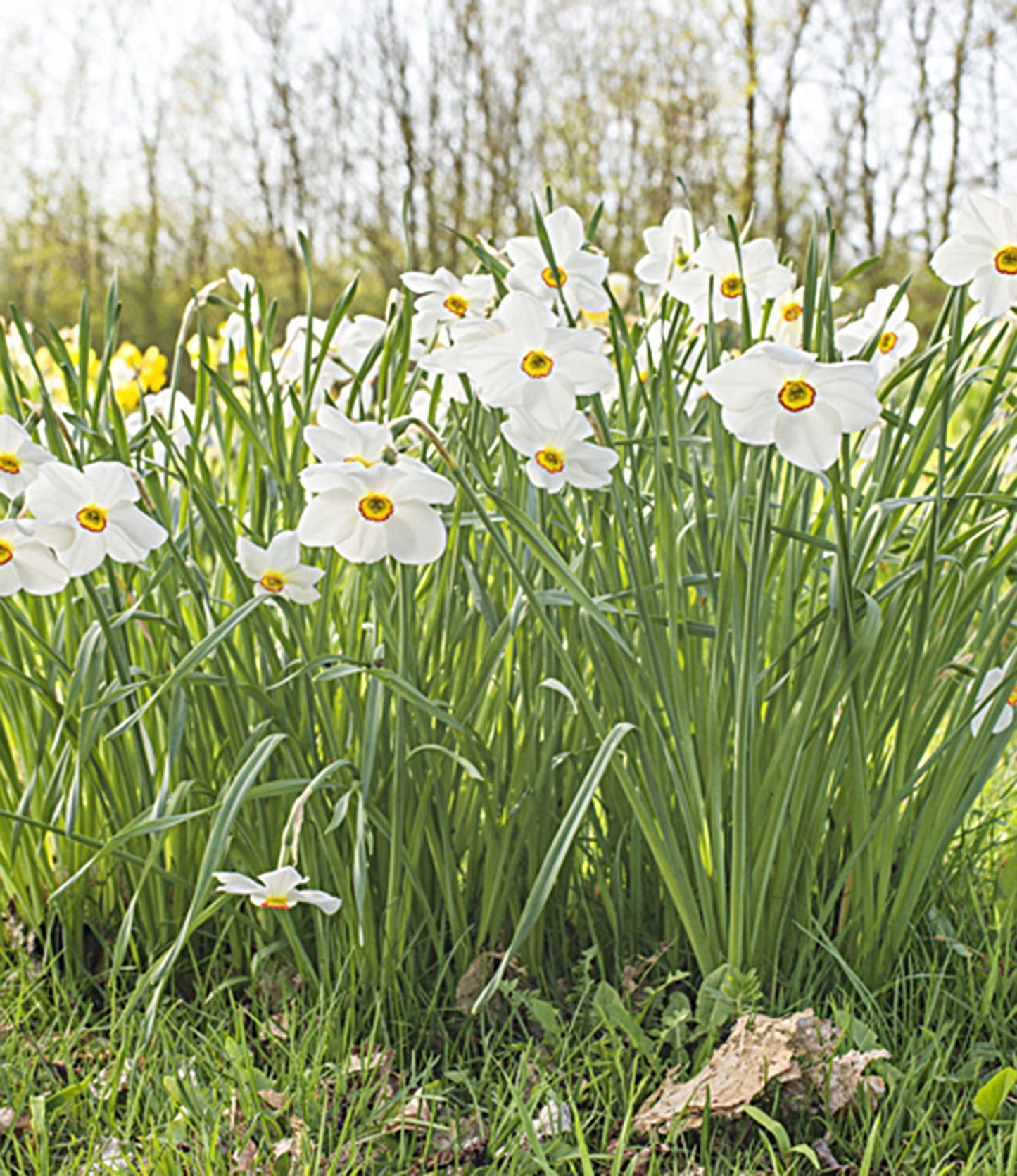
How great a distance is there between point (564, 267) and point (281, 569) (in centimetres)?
51

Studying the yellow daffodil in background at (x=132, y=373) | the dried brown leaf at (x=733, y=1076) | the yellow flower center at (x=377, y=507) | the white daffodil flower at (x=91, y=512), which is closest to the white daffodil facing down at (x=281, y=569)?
the white daffodil flower at (x=91, y=512)

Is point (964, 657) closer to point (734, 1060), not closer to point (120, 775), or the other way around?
point (734, 1060)

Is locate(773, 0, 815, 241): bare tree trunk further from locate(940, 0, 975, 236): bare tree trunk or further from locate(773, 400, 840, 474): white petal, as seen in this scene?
locate(773, 400, 840, 474): white petal

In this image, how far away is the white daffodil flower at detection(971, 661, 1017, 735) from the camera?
1284mm

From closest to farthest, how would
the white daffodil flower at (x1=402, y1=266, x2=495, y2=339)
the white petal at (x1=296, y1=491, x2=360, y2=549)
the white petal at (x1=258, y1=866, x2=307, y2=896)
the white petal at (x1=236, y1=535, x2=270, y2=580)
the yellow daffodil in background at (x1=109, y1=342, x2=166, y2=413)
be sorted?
1. the white petal at (x1=296, y1=491, x2=360, y2=549)
2. the white petal at (x1=258, y1=866, x2=307, y2=896)
3. the white petal at (x1=236, y1=535, x2=270, y2=580)
4. the white daffodil flower at (x1=402, y1=266, x2=495, y2=339)
5. the yellow daffodil in background at (x1=109, y1=342, x2=166, y2=413)

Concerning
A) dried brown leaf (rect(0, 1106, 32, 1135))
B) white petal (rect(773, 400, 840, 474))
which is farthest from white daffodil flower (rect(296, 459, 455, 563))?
dried brown leaf (rect(0, 1106, 32, 1135))

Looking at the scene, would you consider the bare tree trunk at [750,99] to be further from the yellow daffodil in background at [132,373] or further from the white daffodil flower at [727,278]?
the white daffodil flower at [727,278]

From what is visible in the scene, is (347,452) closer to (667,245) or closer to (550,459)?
(550,459)

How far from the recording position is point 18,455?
1.20 m

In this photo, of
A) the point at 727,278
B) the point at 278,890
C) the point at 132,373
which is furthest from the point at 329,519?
the point at 132,373

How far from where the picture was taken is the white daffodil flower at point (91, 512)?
116 cm

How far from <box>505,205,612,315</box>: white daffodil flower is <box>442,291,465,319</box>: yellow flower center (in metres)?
0.09

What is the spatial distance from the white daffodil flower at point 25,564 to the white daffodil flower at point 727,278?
32.1 inches

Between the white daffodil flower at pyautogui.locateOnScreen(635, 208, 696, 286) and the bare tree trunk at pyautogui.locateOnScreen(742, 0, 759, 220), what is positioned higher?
the bare tree trunk at pyautogui.locateOnScreen(742, 0, 759, 220)
